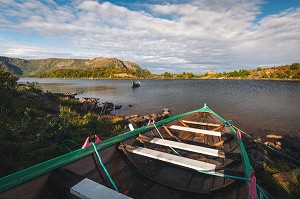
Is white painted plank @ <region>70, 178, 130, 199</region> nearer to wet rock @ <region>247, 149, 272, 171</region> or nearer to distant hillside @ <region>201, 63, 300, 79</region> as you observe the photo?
wet rock @ <region>247, 149, 272, 171</region>

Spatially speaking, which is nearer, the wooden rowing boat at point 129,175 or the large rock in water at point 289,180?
the wooden rowing boat at point 129,175

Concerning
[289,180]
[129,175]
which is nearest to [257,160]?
[289,180]

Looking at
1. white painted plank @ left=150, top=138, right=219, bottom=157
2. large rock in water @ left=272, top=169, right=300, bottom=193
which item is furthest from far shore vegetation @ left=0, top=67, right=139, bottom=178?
large rock in water @ left=272, top=169, right=300, bottom=193

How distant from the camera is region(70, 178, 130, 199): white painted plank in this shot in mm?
2457

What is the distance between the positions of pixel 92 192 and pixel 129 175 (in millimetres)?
2012

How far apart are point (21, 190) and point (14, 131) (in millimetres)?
6504

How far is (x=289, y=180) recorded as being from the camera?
18.6ft

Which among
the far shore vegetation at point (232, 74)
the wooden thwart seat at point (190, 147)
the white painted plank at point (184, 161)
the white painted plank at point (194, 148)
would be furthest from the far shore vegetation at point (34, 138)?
the far shore vegetation at point (232, 74)

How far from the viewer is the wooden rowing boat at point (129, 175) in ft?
9.25

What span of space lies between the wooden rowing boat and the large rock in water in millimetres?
2112

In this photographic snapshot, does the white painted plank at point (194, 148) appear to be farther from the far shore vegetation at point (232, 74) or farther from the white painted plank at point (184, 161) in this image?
the far shore vegetation at point (232, 74)

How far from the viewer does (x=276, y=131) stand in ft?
48.3

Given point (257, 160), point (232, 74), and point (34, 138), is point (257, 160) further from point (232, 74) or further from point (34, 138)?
point (232, 74)

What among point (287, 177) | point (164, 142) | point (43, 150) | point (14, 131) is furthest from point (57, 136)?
point (287, 177)
